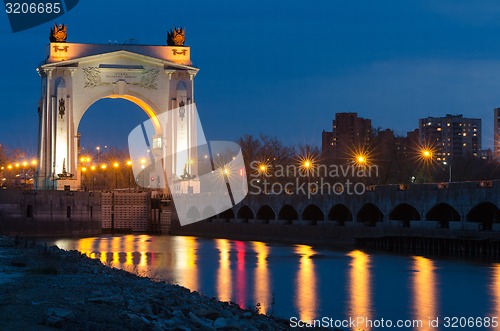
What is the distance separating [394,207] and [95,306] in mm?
45385

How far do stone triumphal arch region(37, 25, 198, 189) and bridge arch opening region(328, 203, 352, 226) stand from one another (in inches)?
840

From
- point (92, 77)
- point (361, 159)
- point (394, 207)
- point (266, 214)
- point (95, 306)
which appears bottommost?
point (95, 306)

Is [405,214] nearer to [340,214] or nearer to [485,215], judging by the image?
[485,215]

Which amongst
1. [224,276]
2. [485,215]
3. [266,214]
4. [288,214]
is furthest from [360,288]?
[266,214]

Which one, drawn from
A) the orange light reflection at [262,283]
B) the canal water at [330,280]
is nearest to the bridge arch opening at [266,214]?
the canal water at [330,280]

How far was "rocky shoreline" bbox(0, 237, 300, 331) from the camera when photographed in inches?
603

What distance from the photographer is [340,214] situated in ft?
238

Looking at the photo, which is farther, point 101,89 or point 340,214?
point 101,89

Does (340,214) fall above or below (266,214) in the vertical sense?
above

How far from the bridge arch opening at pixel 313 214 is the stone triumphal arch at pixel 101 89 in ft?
60.8

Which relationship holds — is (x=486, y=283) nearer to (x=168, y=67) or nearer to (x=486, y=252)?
(x=486, y=252)

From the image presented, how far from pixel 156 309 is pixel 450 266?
2803 cm

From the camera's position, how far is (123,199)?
282 ft

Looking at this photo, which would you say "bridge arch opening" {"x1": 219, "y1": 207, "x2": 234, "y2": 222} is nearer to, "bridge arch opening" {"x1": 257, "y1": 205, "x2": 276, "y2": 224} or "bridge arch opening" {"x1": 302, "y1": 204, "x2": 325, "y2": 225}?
"bridge arch opening" {"x1": 257, "y1": 205, "x2": 276, "y2": 224}
